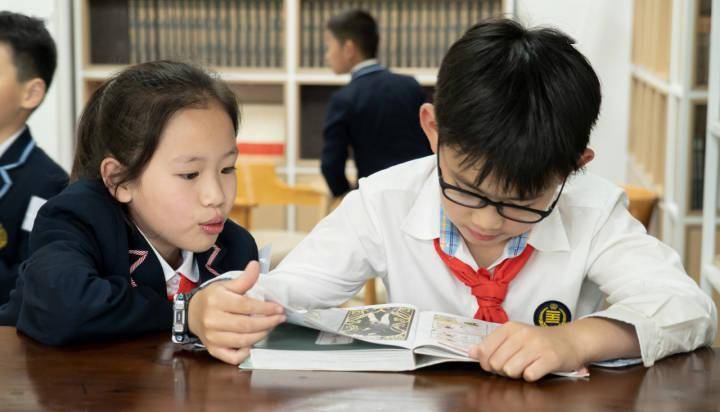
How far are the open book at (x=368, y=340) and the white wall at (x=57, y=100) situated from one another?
358cm

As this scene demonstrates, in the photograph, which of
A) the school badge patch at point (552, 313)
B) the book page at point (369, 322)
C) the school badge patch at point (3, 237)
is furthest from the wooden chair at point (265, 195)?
the book page at point (369, 322)

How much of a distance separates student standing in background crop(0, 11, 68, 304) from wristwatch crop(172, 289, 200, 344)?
3.11 ft

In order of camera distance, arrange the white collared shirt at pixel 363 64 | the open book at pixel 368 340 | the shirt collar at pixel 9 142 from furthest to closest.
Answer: the white collared shirt at pixel 363 64, the shirt collar at pixel 9 142, the open book at pixel 368 340

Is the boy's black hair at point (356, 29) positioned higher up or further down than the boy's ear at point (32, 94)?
higher up

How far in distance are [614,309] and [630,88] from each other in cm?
338

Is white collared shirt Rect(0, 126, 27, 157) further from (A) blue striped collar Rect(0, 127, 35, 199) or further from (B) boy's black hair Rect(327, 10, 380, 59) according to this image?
(B) boy's black hair Rect(327, 10, 380, 59)

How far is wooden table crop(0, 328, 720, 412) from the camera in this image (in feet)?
3.19

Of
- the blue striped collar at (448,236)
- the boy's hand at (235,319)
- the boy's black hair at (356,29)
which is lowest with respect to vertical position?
the boy's hand at (235,319)

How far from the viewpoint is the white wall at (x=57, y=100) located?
14.7 ft

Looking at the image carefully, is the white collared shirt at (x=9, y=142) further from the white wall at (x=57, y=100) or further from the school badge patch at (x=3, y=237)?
the white wall at (x=57, y=100)

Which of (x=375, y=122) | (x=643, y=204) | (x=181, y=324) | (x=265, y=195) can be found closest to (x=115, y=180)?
(x=181, y=324)

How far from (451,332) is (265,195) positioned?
2.88 meters

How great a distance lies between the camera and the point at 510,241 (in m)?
1.41

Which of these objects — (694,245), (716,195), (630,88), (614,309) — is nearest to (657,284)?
(614,309)
